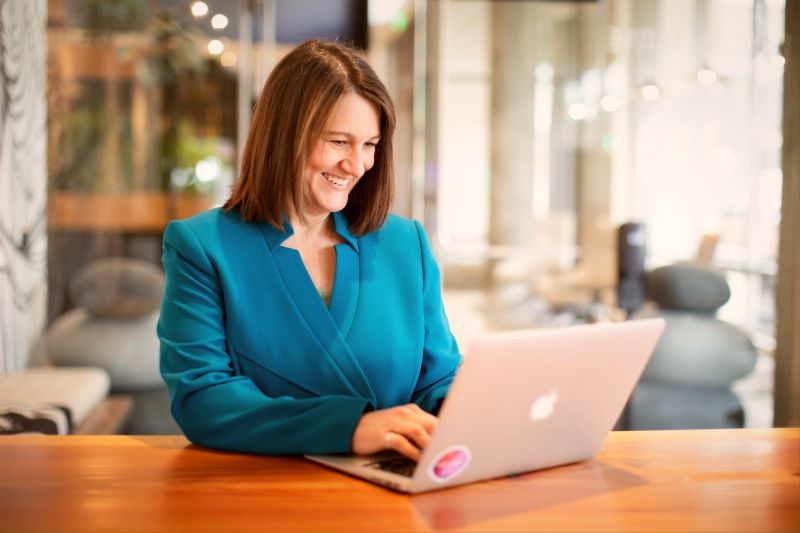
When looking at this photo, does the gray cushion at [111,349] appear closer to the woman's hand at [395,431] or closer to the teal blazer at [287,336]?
the teal blazer at [287,336]

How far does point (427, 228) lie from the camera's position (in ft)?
14.3

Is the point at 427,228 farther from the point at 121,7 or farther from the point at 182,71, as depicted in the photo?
the point at 121,7

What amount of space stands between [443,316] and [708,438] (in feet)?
1.82

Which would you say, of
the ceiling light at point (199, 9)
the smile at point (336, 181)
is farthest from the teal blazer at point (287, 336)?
the ceiling light at point (199, 9)

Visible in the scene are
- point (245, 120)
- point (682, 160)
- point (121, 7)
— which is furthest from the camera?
point (682, 160)

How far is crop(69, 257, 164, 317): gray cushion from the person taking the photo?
3799mm

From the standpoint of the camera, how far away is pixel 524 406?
1346 mm

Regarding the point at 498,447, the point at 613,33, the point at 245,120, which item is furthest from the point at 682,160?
the point at 498,447

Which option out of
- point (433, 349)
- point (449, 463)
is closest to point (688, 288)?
point (433, 349)

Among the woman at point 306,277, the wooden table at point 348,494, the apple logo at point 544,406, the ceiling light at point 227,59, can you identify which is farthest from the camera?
the ceiling light at point 227,59

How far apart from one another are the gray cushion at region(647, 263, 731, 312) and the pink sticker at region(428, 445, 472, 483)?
3.07 meters

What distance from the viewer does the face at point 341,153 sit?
5.83 ft

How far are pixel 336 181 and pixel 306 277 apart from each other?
0.63 feet

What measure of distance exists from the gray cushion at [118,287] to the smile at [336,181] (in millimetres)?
2207
